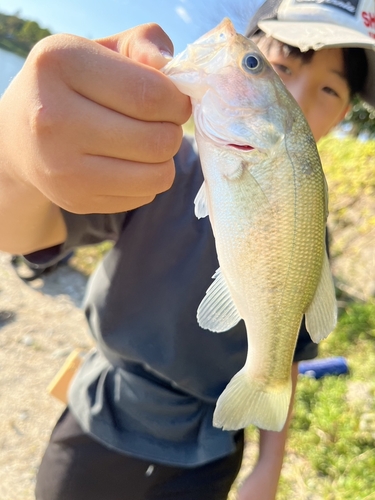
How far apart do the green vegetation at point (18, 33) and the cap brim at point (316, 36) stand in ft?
2.76

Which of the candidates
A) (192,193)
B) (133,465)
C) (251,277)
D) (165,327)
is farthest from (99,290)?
(251,277)

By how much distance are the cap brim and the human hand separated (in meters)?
0.78

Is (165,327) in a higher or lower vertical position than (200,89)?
lower

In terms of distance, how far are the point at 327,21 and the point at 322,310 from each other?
46.9 inches

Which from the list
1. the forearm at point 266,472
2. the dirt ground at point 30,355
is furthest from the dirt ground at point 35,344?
the forearm at point 266,472

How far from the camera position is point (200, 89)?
83cm

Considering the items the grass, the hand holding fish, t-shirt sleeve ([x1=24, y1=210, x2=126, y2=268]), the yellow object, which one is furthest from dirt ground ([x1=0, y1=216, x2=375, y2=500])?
the hand holding fish

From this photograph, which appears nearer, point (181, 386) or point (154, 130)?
point (154, 130)

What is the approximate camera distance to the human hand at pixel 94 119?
701mm

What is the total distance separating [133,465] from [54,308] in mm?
1999

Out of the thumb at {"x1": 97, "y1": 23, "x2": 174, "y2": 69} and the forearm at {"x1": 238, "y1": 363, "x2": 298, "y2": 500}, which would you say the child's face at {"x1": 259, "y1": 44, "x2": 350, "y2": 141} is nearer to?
the thumb at {"x1": 97, "y1": 23, "x2": 174, "y2": 69}

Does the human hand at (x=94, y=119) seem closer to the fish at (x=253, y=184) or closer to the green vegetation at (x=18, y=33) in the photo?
the fish at (x=253, y=184)

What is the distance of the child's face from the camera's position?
153cm

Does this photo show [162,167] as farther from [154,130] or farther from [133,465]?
[133,465]
